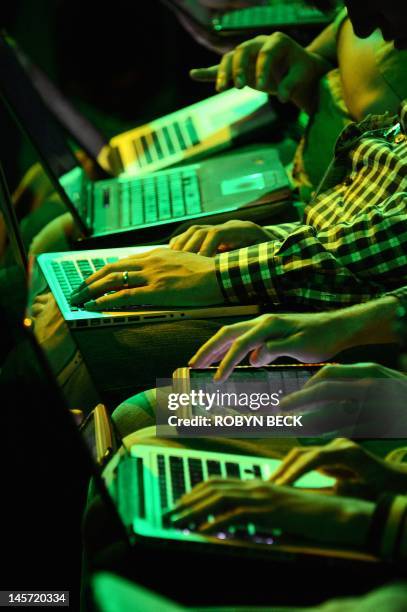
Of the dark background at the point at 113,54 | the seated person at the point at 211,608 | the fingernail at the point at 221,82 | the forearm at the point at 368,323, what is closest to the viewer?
the seated person at the point at 211,608

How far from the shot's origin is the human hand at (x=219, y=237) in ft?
5.07

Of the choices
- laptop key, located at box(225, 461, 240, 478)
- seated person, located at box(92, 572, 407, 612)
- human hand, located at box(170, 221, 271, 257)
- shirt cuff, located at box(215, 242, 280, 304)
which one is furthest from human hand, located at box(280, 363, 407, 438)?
human hand, located at box(170, 221, 271, 257)

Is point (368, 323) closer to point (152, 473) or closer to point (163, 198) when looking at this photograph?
point (152, 473)

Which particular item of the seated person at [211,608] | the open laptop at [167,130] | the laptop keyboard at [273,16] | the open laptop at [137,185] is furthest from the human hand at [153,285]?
the laptop keyboard at [273,16]

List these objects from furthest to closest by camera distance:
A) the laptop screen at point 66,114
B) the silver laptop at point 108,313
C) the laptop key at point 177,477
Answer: the laptop screen at point 66,114 → the silver laptop at point 108,313 → the laptop key at point 177,477

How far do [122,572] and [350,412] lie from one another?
38 cm

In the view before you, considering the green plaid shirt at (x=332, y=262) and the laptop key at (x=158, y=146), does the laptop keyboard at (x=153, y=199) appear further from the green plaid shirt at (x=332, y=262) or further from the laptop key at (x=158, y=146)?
the green plaid shirt at (x=332, y=262)

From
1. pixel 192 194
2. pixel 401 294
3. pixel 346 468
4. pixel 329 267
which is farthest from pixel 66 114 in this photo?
pixel 346 468

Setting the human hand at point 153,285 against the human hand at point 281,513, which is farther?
the human hand at point 153,285

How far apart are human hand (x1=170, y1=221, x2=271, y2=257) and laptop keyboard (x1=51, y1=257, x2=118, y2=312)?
0.15m

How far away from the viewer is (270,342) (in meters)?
1.11

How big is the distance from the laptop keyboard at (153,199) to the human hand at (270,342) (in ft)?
2.27

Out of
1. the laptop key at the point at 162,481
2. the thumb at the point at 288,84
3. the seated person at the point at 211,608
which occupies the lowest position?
the seated person at the point at 211,608

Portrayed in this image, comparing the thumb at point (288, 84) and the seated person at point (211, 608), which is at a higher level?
the thumb at point (288, 84)
